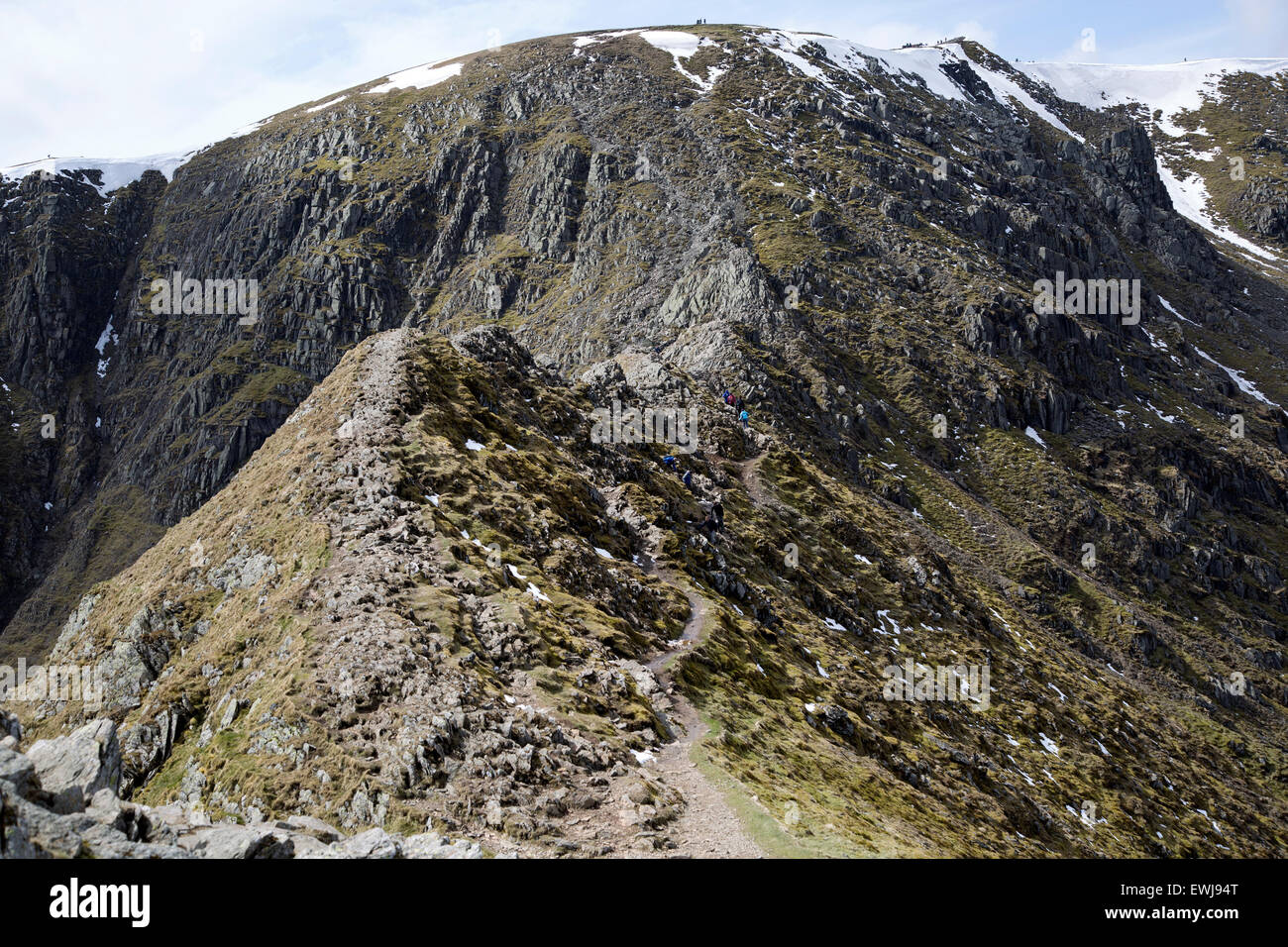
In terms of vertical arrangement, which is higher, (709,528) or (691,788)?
(709,528)

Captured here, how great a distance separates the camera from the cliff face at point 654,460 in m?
24.7

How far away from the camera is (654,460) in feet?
183

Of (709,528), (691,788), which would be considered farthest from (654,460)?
(691,788)

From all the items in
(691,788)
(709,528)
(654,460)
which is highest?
(654,460)

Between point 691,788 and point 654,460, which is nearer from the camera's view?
point 691,788

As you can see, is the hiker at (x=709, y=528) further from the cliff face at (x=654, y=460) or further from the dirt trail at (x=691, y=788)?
the dirt trail at (x=691, y=788)

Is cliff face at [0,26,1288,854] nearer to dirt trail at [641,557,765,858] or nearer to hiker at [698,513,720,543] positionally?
dirt trail at [641,557,765,858]

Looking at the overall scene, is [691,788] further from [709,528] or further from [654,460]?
[654,460]

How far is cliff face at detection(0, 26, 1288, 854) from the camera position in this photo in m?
24.7

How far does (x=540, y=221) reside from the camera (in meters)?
156

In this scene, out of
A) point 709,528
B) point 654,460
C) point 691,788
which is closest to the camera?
point 691,788

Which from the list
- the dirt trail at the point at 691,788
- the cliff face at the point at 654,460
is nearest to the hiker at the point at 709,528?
the cliff face at the point at 654,460
